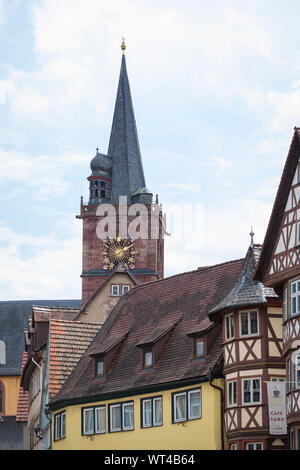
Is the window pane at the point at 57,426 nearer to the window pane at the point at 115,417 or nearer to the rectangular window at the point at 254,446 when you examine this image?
the window pane at the point at 115,417

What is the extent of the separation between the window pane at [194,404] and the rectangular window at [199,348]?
1.45m

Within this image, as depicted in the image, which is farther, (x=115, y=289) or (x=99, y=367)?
(x=115, y=289)

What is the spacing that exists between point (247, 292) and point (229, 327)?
54.0 inches

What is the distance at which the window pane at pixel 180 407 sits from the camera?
40406 millimetres

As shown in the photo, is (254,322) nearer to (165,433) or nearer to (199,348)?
(199,348)

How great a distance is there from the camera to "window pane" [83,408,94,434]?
44344mm

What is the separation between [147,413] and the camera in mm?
42188

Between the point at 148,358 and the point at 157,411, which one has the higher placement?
the point at 148,358

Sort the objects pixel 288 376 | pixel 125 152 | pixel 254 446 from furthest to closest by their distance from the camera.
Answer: pixel 125 152 < pixel 254 446 < pixel 288 376

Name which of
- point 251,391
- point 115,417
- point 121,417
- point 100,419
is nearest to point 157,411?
point 121,417

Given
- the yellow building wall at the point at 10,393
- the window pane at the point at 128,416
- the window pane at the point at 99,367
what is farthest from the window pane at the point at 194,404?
the yellow building wall at the point at 10,393

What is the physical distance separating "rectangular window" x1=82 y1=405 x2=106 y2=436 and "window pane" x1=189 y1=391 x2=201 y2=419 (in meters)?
4.86

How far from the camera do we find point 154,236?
4045 inches
